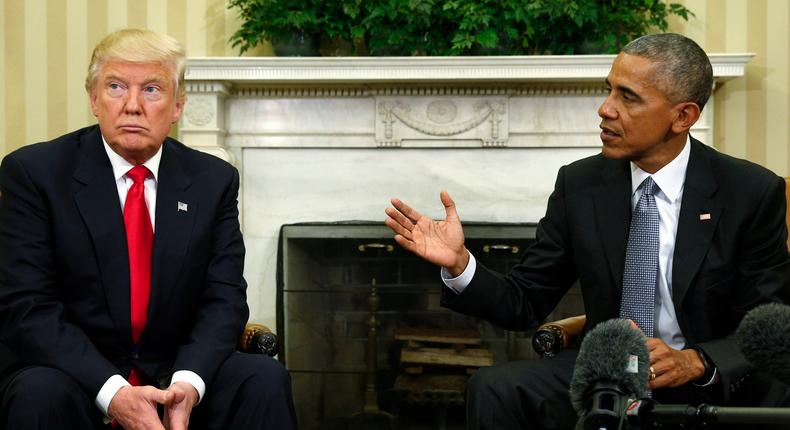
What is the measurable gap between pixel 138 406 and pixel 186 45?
2.54 metres

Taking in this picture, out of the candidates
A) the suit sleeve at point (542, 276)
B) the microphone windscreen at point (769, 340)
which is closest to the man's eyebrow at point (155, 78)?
the suit sleeve at point (542, 276)

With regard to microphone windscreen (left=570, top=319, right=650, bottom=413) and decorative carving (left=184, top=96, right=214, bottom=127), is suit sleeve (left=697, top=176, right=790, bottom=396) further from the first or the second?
decorative carving (left=184, top=96, right=214, bottom=127)

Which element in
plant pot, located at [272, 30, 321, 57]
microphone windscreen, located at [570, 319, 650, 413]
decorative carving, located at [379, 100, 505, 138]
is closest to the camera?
microphone windscreen, located at [570, 319, 650, 413]

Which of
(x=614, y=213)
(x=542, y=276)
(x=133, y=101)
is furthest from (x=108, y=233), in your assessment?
(x=614, y=213)

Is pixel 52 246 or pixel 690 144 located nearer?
pixel 52 246

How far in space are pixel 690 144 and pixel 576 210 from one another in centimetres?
35

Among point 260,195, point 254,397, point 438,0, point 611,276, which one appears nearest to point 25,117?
point 260,195

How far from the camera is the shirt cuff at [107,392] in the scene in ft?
6.65

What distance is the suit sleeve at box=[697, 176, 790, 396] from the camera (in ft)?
7.40

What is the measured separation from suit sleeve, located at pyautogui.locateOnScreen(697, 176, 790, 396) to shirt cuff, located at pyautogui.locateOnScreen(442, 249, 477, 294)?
0.57m

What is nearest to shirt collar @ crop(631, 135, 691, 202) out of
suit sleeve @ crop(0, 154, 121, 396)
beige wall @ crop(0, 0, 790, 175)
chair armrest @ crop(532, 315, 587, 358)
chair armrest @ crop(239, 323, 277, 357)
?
chair armrest @ crop(532, 315, 587, 358)

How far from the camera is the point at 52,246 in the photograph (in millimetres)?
2219

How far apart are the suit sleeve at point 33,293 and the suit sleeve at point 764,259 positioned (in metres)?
1.41

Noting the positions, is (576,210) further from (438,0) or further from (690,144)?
(438,0)
